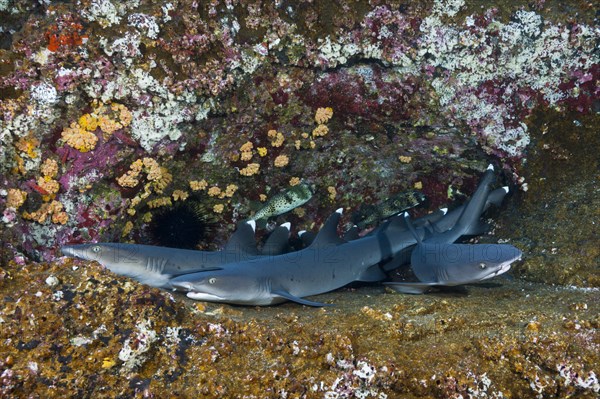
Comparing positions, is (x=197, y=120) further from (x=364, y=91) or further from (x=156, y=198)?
(x=364, y=91)

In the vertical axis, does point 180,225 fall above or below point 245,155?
below

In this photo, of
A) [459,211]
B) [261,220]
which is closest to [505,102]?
[459,211]

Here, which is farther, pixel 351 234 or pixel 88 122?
pixel 351 234

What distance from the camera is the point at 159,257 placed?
3.68 m

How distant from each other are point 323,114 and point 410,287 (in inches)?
65.3

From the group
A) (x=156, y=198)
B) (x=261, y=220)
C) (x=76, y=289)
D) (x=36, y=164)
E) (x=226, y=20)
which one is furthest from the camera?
(x=261, y=220)

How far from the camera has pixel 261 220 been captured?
175 inches

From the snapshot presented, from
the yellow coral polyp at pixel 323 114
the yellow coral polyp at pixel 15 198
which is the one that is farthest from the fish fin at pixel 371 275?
the yellow coral polyp at pixel 15 198

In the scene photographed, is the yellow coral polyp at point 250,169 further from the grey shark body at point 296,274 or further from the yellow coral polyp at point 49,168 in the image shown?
the yellow coral polyp at point 49,168

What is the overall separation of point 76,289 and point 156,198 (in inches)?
74.1

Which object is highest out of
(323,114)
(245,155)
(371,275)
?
(323,114)

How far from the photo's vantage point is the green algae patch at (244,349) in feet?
6.51

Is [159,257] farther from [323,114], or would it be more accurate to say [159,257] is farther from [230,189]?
[323,114]

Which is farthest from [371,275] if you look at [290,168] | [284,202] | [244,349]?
[244,349]
